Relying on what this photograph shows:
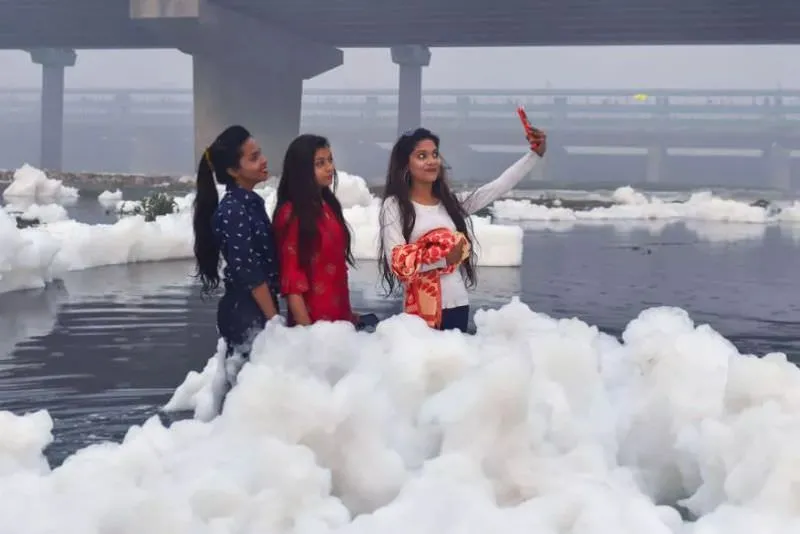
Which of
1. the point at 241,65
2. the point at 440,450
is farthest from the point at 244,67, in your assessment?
the point at 440,450

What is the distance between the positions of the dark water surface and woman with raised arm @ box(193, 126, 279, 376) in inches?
60.8

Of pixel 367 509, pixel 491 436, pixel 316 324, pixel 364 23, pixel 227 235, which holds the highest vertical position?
pixel 364 23

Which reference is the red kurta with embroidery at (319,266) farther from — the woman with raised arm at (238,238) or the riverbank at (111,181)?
the riverbank at (111,181)

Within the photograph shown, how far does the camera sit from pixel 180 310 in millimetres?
11672

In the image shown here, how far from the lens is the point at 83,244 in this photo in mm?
16547

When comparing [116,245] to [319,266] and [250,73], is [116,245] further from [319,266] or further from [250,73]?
[250,73]

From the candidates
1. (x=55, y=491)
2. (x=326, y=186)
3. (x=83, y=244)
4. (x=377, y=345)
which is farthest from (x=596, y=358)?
(x=83, y=244)

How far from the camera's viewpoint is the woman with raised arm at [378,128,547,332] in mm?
5070

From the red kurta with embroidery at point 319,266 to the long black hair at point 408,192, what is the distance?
0.27m

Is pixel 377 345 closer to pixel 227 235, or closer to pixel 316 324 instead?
pixel 316 324

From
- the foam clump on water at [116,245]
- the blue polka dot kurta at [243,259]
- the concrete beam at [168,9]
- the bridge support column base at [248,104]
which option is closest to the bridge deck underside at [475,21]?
the concrete beam at [168,9]

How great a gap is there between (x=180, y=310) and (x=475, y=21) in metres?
35.2

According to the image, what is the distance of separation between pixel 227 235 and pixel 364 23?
41495 mm

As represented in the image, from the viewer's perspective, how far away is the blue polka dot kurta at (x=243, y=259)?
191 inches
